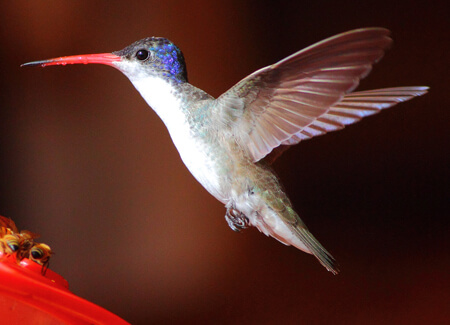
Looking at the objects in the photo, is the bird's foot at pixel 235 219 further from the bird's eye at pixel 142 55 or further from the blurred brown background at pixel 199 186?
the blurred brown background at pixel 199 186

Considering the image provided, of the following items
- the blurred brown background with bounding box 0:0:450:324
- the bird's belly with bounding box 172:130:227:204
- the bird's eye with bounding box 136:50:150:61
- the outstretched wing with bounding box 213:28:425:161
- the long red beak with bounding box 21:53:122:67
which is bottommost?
the blurred brown background with bounding box 0:0:450:324

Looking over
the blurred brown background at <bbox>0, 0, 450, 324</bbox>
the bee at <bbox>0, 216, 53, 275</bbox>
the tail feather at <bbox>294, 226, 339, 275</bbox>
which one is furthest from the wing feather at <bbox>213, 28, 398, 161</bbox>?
the blurred brown background at <bbox>0, 0, 450, 324</bbox>

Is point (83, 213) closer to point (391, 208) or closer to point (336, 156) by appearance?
point (336, 156)

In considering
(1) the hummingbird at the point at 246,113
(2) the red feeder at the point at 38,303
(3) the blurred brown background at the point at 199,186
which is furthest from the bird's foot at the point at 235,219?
(3) the blurred brown background at the point at 199,186

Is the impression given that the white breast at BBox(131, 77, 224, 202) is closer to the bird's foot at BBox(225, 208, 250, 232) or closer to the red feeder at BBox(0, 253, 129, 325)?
the bird's foot at BBox(225, 208, 250, 232)

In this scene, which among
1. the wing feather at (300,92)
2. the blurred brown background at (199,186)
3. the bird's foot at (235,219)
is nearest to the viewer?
the wing feather at (300,92)

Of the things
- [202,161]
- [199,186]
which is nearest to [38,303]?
[202,161]

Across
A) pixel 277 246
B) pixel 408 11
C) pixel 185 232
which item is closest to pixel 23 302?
pixel 185 232
